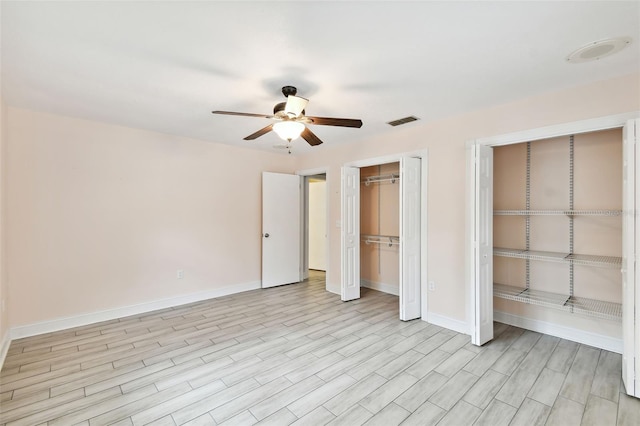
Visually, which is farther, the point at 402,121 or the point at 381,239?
the point at 381,239

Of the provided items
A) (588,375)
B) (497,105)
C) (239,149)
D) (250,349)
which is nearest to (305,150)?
(239,149)

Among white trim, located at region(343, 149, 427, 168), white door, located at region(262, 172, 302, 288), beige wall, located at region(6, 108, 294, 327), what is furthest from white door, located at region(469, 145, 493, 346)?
beige wall, located at region(6, 108, 294, 327)

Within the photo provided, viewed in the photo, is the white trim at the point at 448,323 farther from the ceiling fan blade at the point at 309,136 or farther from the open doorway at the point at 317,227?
the open doorway at the point at 317,227

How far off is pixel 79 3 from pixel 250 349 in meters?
2.95

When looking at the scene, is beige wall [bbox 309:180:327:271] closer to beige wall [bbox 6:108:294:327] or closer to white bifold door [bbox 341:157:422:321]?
beige wall [bbox 6:108:294:327]

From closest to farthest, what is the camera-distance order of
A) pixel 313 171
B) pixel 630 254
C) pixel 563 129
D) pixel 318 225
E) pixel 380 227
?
pixel 630 254, pixel 563 129, pixel 380 227, pixel 313 171, pixel 318 225

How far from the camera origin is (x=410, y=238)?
381 cm

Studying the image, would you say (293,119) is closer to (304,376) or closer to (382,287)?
(304,376)

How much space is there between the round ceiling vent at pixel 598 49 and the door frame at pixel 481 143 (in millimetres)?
642

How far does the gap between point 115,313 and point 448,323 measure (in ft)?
13.9

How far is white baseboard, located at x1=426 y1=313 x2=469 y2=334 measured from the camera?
3.38m

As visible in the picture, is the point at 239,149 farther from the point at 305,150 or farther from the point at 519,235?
the point at 519,235

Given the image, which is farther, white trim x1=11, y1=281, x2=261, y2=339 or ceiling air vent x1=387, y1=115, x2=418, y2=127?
ceiling air vent x1=387, y1=115, x2=418, y2=127

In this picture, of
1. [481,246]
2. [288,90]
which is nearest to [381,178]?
[481,246]
